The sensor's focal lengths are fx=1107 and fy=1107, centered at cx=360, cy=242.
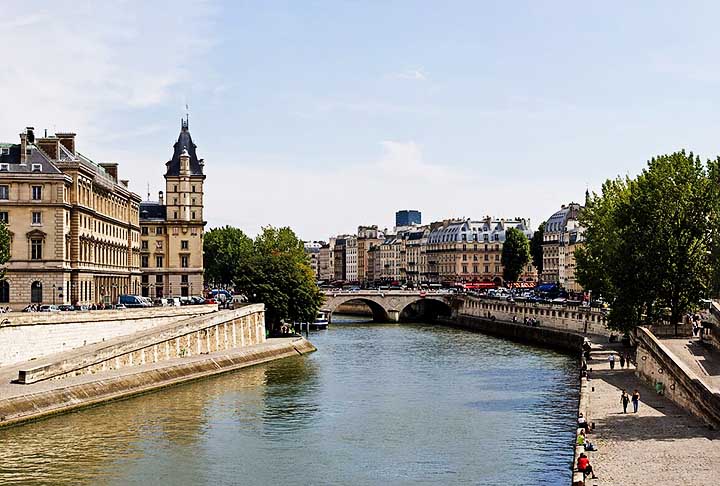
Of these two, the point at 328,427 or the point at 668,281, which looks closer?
the point at 328,427

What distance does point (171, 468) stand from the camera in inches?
1409

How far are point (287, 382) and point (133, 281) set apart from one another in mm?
46716

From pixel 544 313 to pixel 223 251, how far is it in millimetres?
54210

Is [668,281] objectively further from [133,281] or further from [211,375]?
[133,281]

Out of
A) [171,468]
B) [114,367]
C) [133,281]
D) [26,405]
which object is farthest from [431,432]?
[133,281]

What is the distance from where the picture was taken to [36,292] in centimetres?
7494

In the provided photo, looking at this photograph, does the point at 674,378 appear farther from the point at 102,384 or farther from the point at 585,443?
the point at 102,384

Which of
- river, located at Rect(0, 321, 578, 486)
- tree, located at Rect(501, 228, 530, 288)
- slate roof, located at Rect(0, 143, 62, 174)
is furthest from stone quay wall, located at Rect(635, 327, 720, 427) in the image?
tree, located at Rect(501, 228, 530, 288)

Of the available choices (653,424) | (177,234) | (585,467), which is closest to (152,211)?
(177,234)

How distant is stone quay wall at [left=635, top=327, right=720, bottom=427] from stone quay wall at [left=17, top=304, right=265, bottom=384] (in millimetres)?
25504

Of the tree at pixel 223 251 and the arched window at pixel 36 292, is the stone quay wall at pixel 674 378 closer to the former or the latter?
the arched window at pixel 36 292

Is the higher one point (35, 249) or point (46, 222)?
point (46, 222)

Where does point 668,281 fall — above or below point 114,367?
above

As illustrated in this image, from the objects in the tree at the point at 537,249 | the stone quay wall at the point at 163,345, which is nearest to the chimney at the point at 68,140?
the stone quay wall at the point at 163,345
